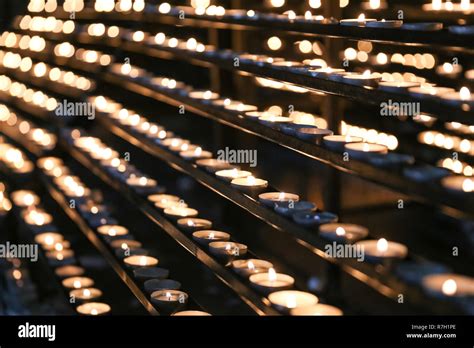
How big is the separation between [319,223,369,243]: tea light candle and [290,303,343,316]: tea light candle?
0.22 metres

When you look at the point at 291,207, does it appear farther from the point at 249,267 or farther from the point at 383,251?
the point at 383,251

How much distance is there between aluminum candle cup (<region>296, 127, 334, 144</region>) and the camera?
279 cm

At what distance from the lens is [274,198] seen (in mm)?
2967

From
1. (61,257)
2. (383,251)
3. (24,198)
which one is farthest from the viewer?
(24,198)

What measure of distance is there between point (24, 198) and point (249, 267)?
106 inches

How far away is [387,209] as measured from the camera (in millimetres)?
4539

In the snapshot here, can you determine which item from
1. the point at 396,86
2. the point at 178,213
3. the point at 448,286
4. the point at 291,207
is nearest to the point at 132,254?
the point at 178,213

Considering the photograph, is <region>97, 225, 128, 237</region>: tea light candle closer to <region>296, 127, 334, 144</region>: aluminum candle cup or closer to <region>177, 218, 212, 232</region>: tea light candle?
<region>177, 218, 212, 232</region>: tea light candle

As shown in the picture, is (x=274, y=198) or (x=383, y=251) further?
(x=274, y=198)

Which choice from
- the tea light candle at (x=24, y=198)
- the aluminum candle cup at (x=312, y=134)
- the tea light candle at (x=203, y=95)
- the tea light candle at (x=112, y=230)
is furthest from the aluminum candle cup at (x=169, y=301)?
the tea light candle at (x=24, y=198)

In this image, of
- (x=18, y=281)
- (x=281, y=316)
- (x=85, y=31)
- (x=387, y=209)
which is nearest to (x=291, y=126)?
(x=281, y=316)

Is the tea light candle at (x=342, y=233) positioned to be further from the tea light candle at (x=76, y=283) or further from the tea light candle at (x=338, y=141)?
the tea light candle at (x=76, y=283)

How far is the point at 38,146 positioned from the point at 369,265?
3.69m

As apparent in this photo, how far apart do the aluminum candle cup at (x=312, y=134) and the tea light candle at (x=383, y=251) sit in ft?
1.83
